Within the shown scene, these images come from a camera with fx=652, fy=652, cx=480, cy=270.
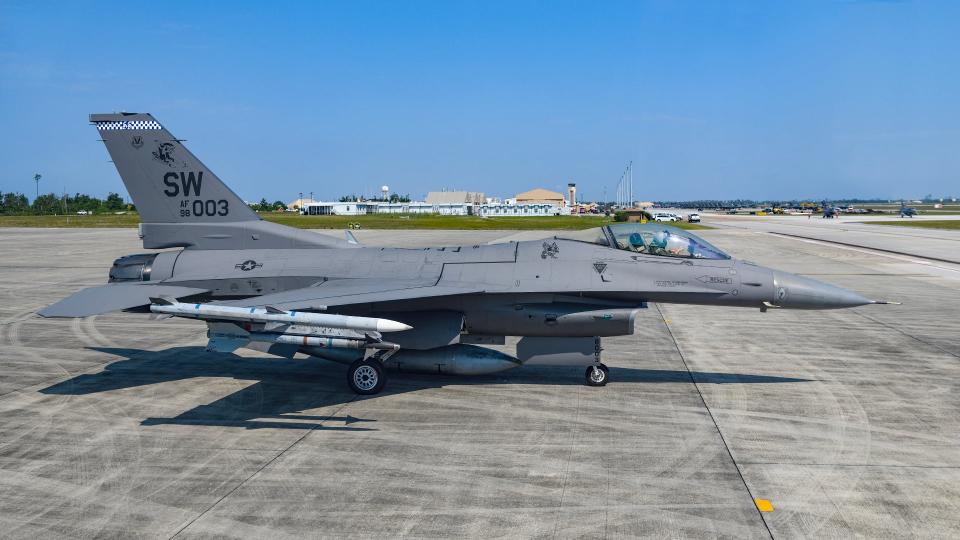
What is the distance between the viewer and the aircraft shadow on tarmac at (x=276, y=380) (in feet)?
30.5

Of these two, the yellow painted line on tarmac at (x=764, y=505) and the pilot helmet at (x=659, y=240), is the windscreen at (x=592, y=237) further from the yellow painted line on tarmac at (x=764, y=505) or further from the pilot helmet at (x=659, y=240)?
the yellow painted line on tarmac at (x=764, y=505)

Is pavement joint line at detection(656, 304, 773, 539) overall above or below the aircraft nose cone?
below

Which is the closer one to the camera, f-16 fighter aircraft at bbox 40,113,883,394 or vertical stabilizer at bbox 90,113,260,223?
f-16 fighter aircraft at bbox 40,113,883,394

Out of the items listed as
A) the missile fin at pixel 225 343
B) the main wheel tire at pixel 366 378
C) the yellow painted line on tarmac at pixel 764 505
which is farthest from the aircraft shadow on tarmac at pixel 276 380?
the yellow painted line on tarmac at pixel 764 505

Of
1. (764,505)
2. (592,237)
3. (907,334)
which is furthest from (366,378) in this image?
(907,334)

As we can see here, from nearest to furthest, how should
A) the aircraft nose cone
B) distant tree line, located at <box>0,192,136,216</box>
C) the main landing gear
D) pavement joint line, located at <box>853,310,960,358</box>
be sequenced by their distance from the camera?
the aircraft nose cone, the main landing gear, pavement joint line, located at <box>853,310,960,358</box>, distant tree line, located at <box>0,192,136,216</box>

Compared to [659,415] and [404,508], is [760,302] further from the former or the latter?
[404,508]

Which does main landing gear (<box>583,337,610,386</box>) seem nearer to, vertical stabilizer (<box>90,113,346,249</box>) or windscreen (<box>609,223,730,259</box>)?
windscreen (<box>609,223,730,259</box>)

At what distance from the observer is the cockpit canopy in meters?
10.8

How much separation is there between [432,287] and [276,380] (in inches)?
131

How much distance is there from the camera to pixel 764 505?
21.8ft

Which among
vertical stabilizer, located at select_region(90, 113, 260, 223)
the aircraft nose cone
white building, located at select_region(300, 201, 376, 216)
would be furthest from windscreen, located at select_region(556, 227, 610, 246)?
white building, located at select_region(300, 201, 376, 216)

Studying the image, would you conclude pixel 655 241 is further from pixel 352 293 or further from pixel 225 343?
pixel 225 343

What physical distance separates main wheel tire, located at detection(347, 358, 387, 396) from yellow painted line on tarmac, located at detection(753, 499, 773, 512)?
229 inches
